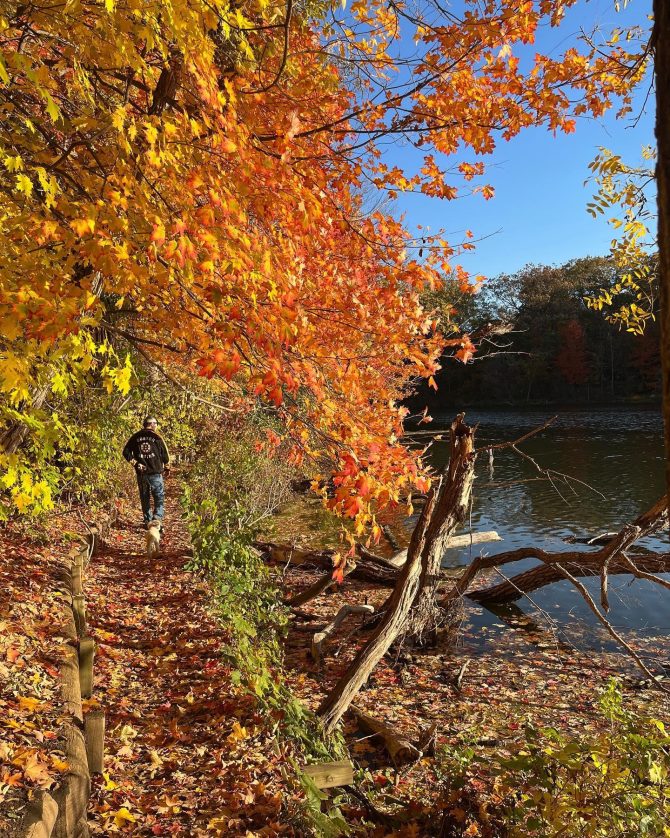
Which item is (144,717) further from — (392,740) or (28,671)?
(392,740)

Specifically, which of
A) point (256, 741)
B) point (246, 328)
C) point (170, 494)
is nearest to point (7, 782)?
point (256, 741)

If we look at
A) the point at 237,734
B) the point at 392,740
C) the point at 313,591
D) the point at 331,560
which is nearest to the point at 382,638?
the point at 392,740

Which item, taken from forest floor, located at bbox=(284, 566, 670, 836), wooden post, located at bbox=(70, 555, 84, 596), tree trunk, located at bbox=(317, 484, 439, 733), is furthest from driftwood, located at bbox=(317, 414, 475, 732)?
wooden post, located at bbox=(70, 555, 84, 596)

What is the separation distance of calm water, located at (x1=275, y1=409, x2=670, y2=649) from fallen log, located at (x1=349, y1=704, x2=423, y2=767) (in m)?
2.74

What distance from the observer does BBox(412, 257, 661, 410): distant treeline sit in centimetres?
4975

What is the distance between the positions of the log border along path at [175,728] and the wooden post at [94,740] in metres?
0.13

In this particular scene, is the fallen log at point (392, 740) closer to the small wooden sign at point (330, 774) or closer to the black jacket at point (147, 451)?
the small wooden sign at point (330, 774)

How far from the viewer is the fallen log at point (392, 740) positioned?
15.9 feet

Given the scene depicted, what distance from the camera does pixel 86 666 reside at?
4.54 m

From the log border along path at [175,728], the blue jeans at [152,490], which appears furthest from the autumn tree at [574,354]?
the log border along path at [175,728]

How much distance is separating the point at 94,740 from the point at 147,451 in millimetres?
6091

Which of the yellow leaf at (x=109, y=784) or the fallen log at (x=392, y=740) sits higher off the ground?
the yellow leaf at (x=109, y=784)

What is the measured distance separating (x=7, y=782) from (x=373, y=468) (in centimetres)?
317

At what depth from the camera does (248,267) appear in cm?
377
